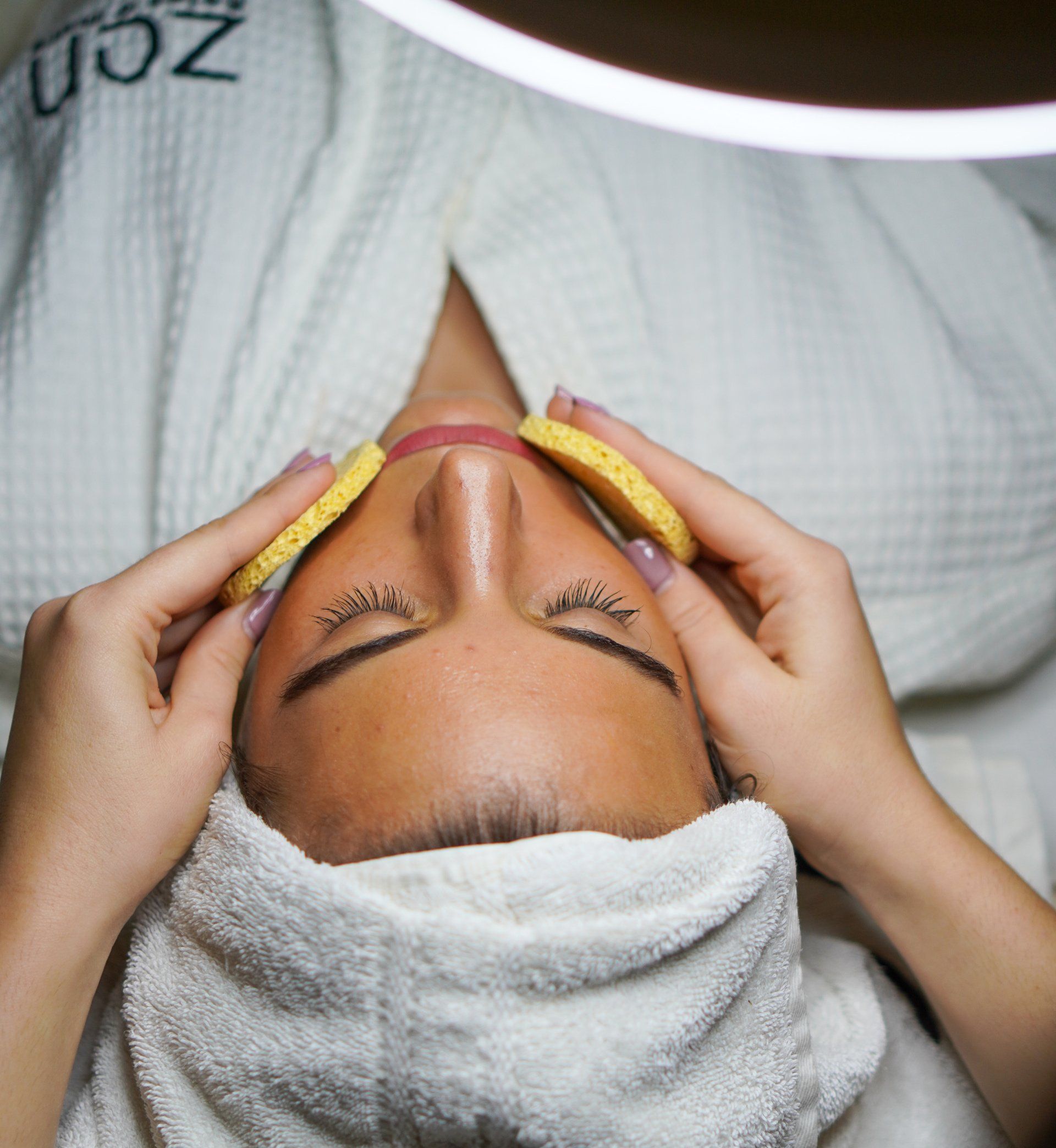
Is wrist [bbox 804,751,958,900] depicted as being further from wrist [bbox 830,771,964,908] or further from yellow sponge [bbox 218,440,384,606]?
yellow sponge [bbox 218,440,384,606]

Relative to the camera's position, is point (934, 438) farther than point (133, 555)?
Yes

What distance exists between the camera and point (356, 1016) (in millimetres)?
683

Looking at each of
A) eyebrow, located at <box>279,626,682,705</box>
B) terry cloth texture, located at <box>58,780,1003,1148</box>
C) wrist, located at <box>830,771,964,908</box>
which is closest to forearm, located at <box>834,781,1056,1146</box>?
wrist, located at <box>830,771,964,908</box>

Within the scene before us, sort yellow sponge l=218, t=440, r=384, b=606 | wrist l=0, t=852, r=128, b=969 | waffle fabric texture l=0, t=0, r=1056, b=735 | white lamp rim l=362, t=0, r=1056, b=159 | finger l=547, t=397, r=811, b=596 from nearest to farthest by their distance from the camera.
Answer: white lamp rim l=362, t=0, r=1056, b=159 → wrist l=0, t=852, r=128, b=969 → yellow sponge l=218, t=440, r=384, b=606 → finger l=547, t=397, r=811, b=596 → waffle fabric texture l=0, t=0, r=1056, b=735

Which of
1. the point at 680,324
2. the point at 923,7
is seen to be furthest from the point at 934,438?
the point at 923,7

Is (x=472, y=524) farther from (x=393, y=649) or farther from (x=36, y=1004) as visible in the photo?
(x=36, y=1004)

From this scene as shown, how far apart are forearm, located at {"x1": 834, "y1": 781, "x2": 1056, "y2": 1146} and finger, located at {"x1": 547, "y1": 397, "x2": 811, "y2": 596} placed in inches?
11.7

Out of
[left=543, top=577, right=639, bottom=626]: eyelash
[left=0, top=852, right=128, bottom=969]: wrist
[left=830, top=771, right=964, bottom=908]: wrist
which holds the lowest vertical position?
[left=830, top=771, right=964, bottom=908]: wrist

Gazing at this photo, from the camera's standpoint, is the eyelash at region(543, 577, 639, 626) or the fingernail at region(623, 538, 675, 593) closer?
the eyelash at region(543, 577, 639, 626)

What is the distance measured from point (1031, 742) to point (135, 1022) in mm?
1278

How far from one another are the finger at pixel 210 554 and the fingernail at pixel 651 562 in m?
0.37

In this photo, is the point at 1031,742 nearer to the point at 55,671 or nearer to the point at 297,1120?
the point at 297,1120

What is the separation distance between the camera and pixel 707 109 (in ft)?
1.29

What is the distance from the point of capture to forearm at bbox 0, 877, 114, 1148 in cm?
76
